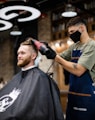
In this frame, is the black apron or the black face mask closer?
the black apron

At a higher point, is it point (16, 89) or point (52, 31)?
point (16, 89)

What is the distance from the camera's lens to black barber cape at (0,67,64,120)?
203 centimetres

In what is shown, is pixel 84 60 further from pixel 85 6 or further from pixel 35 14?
pixel 85 6

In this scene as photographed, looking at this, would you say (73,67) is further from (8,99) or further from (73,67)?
(8,99)

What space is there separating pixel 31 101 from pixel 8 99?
0.23m

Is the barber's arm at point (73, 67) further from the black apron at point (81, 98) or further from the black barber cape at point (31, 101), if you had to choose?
the black barber cape at point (31, 101)

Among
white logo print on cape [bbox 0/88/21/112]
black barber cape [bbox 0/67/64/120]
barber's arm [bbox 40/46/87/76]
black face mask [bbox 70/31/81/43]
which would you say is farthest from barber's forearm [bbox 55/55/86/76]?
white logo print on cape [bbox 0/88/21/112]

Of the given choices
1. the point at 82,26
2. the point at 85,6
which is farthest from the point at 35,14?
the point at 82,26

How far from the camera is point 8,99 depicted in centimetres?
221

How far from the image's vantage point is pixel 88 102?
2254mm

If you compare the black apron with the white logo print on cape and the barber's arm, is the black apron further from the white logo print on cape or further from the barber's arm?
the white logo print on cape

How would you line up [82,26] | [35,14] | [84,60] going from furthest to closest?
[35,14] → [82,26] → [84,60]

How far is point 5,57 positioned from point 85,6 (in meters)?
4.49

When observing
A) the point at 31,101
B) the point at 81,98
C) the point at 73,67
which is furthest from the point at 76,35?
the point at 31,101
